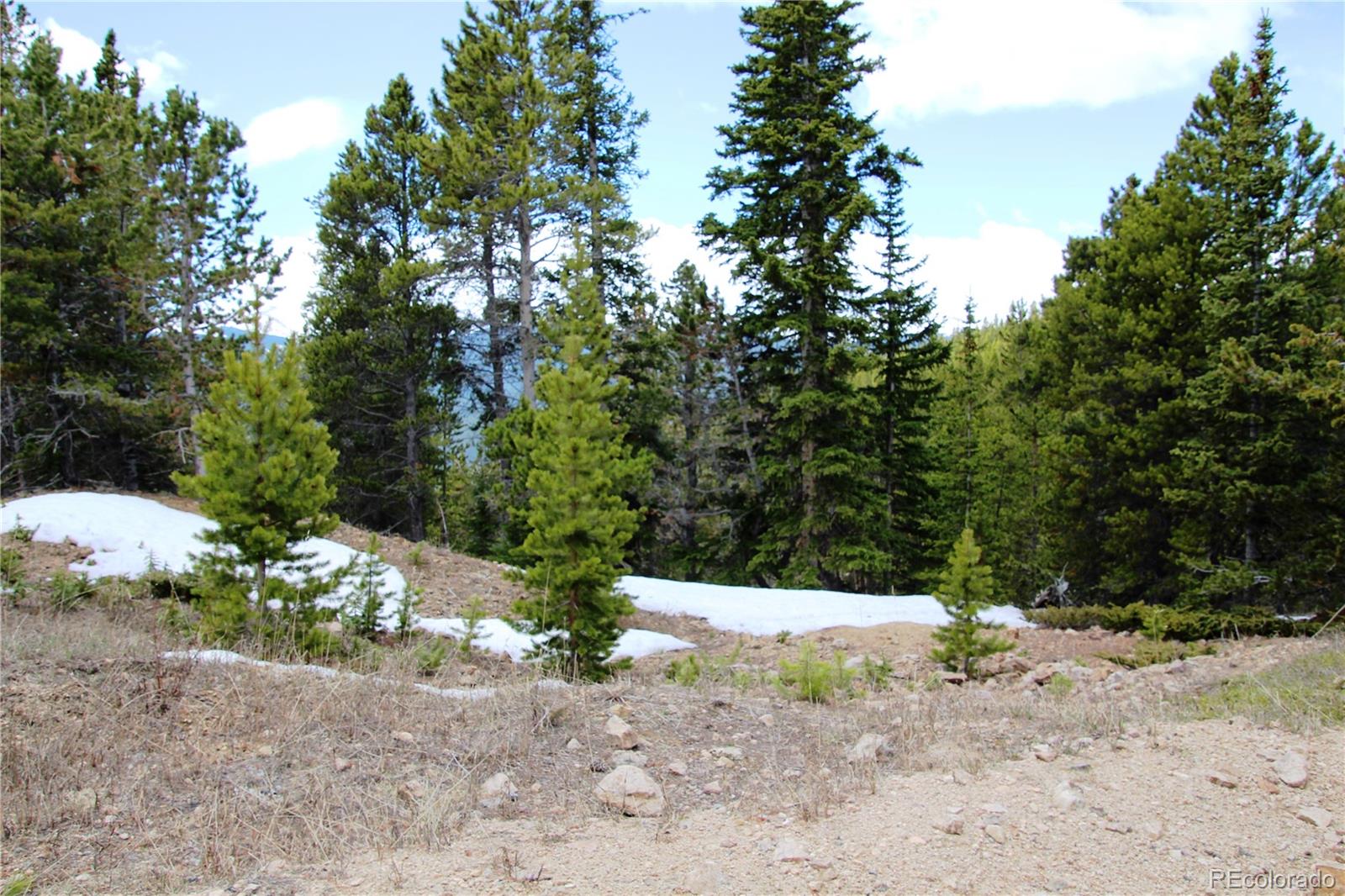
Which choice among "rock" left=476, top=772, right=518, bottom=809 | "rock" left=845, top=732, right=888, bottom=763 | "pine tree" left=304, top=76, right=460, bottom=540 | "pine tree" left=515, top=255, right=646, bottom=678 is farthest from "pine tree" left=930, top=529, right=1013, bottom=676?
"pine tree" left=304, top=76, right=460, bottom=540

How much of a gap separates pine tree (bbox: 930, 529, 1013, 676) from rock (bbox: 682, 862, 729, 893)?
20.2 ft

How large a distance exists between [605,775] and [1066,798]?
226 cm

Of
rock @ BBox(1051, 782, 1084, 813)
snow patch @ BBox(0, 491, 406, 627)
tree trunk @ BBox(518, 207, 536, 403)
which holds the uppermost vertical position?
tree trunk @ BBox(518, 207, 536, 403)

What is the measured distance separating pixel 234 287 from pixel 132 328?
297 cm

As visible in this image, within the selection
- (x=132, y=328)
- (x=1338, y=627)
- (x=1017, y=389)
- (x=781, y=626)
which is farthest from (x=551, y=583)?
(x=1017, y=389)

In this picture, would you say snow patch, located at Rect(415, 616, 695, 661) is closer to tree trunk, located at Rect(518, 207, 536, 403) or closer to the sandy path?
the sandy path

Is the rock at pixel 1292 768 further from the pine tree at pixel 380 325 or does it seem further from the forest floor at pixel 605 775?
the pine tree at pixel 380 325

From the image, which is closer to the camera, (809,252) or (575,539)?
(575,539)

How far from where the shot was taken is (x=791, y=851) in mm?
3221

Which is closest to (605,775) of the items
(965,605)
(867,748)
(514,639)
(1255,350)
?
(867,748)

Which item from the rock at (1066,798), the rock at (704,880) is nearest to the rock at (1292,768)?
the rock at (1066,798)

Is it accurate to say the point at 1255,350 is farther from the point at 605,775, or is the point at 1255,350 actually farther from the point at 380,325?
the point at 380,325

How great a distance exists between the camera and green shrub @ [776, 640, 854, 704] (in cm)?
642

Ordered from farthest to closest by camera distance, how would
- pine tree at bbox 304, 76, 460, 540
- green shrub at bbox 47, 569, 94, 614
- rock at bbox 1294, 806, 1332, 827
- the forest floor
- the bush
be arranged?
pine tree at bbox 304, 76, 460, 540 < the bush < green shrub at bbox 47, 569, 94, 614 < rock at bbox 1294, 806, 1332, 827 < the forest floor
